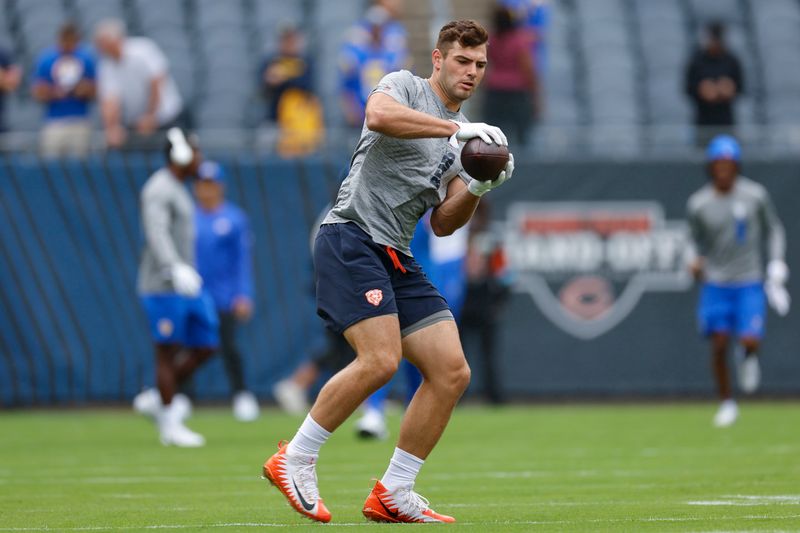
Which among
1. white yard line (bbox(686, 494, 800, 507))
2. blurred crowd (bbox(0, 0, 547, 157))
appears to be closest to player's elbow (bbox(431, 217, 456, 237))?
white yard line (bbox(686, 494, 800, 507))

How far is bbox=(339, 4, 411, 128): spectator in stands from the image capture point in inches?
663

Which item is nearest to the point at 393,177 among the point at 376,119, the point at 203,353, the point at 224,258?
the point at 376,119

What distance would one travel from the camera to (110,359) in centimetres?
1670

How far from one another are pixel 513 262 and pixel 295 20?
619 cm

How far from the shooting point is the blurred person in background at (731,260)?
14164 mm

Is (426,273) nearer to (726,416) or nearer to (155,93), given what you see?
(726,416)

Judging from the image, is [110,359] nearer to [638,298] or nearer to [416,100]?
[638,298]

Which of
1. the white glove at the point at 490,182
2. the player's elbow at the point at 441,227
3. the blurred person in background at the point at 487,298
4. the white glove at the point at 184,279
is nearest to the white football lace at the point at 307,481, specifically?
the player's elbow at the point at 441,227

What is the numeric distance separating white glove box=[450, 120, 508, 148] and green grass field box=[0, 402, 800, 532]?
1720 mm

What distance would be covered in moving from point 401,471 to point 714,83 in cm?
1204

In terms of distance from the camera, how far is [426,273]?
12.0m

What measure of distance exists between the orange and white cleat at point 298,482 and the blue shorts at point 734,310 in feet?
26.6

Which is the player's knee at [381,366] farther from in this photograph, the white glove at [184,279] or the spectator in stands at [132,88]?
the spectator in stands at [132,88]

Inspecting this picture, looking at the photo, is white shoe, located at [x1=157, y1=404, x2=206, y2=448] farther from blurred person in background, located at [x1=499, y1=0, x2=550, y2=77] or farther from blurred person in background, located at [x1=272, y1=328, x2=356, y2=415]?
blurred person in background, located at [x1=499, y1=0, x2=550, y2=77]
